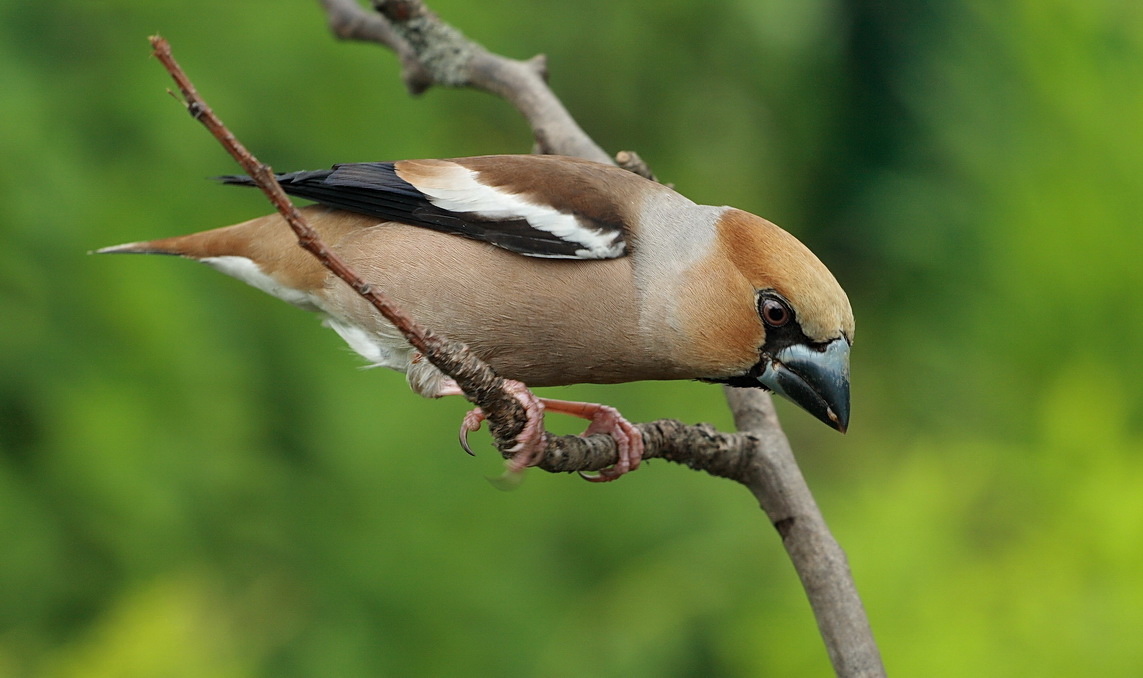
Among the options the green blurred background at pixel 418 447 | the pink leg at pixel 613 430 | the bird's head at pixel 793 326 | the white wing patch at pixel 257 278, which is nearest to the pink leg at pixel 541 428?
the pink leg at pixel 613 430

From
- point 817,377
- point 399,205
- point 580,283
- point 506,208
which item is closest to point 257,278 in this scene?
point 399,205

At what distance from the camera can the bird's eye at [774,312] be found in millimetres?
2508

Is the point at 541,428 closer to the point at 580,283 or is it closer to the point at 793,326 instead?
the point at 580,283

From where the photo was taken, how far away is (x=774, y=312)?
252 cm

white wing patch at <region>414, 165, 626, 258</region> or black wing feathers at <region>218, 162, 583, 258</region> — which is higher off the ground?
white wing patch at <region>414, 165, 626, 258</region>

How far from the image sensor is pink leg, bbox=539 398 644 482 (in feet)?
8.30

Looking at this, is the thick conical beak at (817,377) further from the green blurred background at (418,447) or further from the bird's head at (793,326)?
the green blurred background at (418,447)

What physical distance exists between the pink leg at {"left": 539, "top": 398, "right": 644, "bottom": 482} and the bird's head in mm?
294

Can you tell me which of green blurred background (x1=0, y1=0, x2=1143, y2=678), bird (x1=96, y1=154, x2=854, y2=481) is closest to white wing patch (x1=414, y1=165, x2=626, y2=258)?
bird (x1=96, y1=154, x2=854, y2=481)

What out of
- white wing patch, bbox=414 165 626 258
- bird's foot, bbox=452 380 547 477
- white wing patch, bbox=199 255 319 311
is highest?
white wing patch, bbox=414 165 626 258

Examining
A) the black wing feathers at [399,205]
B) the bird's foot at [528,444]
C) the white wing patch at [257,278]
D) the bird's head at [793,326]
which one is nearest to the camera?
the bird's foot at [528,444]

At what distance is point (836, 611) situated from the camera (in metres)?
2.42

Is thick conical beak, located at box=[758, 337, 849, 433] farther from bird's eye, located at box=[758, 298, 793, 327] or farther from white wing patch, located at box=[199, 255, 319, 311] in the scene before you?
white wing patch, located at box=[199, 255, 319, 311]

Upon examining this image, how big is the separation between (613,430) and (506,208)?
586 millimetres
